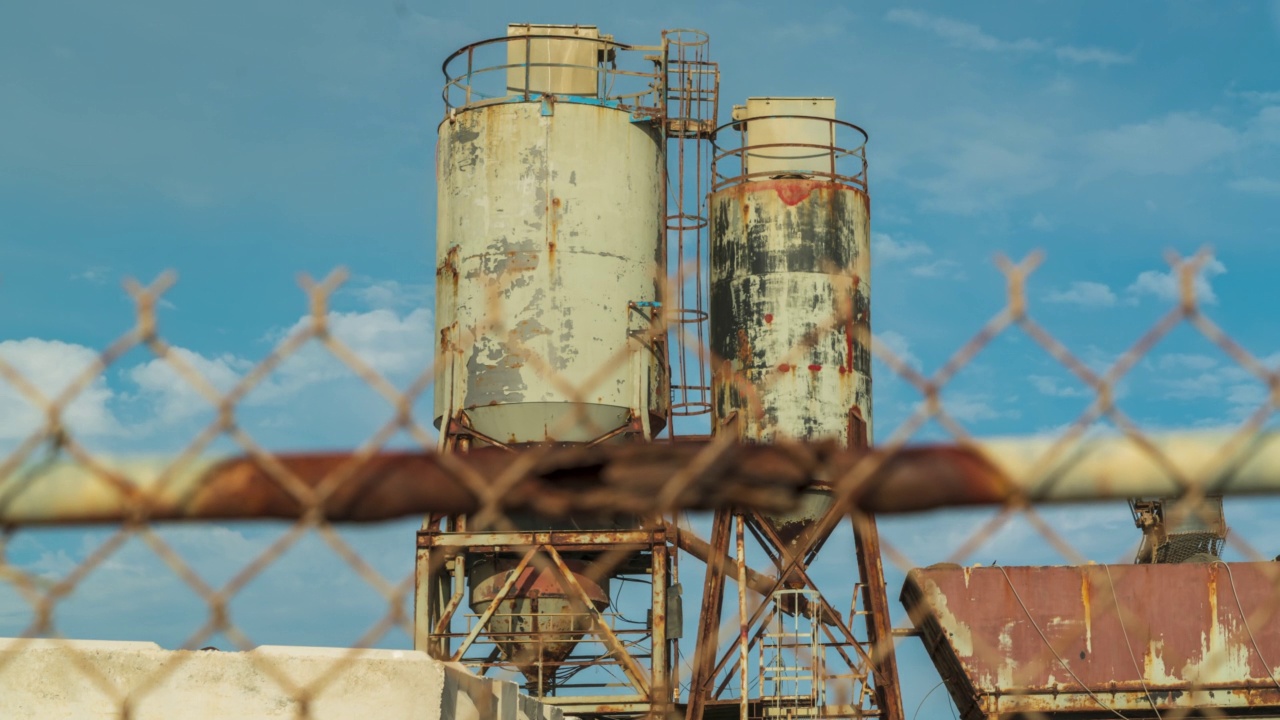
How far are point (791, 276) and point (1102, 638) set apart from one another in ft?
20.2

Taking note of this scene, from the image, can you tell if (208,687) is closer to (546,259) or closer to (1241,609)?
(546,259)

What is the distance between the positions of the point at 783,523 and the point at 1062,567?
3593mm

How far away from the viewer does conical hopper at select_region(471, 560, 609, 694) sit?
737 inches

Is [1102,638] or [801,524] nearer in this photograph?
[1102,638]

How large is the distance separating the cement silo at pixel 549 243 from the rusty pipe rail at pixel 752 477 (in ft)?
50.3

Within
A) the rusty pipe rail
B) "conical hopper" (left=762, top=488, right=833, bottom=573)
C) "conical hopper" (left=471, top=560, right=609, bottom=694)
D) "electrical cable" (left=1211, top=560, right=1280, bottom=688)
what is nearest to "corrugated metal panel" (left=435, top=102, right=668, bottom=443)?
"conical hopper" (left=471, top=560, right=609, bottom=694)

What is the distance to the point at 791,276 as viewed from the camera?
20.1m

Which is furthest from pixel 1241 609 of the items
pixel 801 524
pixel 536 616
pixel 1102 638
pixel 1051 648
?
pixel 536 616

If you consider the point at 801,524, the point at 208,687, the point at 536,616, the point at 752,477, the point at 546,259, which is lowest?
the point at 752,477

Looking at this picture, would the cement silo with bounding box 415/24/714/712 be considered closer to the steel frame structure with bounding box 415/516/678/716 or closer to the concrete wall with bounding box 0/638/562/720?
the steel frame structure with bounding box 415/516/678/716

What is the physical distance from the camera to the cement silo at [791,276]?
19.7 metres

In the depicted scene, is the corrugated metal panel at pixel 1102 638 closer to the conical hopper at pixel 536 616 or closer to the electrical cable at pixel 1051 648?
the electrical cable at pixel 1051 648

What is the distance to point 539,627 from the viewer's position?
745 inches

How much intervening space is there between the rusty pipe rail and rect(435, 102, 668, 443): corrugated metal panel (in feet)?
51.1
